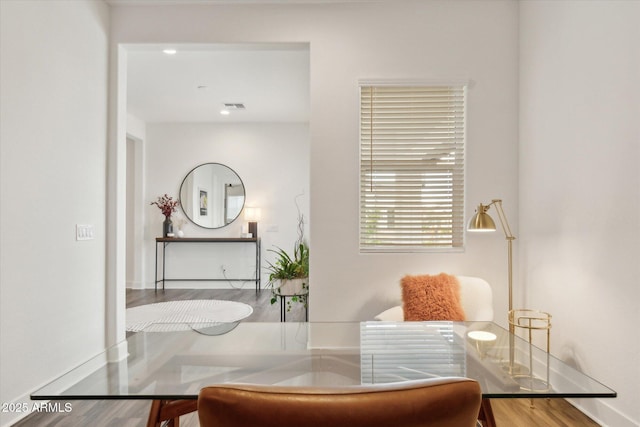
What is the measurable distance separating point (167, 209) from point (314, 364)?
213 inches

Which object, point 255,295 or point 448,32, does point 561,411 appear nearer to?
point 448,32

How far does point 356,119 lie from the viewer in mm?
2967

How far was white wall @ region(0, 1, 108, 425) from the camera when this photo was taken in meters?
2.09

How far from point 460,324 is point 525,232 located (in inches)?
53.6

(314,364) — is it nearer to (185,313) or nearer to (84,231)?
(84,231)

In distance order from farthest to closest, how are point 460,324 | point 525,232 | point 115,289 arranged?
1. point 115,289
2. point 525,232
3. point 460,324

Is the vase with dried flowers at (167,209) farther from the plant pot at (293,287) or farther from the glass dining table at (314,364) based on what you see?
the glass dining table at (314,364)

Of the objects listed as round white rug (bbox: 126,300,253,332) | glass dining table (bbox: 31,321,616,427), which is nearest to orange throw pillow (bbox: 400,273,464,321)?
glass dining table (bbox: 31,321,616,427)

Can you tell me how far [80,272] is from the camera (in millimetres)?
2711

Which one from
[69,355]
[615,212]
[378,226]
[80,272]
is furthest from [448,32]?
[69,355]

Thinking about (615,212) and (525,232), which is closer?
(615,212)

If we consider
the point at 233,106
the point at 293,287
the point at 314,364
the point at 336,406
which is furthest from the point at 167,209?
the point at 336,406

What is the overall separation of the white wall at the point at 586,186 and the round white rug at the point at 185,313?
10.2 ft

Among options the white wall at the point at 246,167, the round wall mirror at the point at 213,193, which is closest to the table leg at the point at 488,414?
the white wall at the point at 246,167
